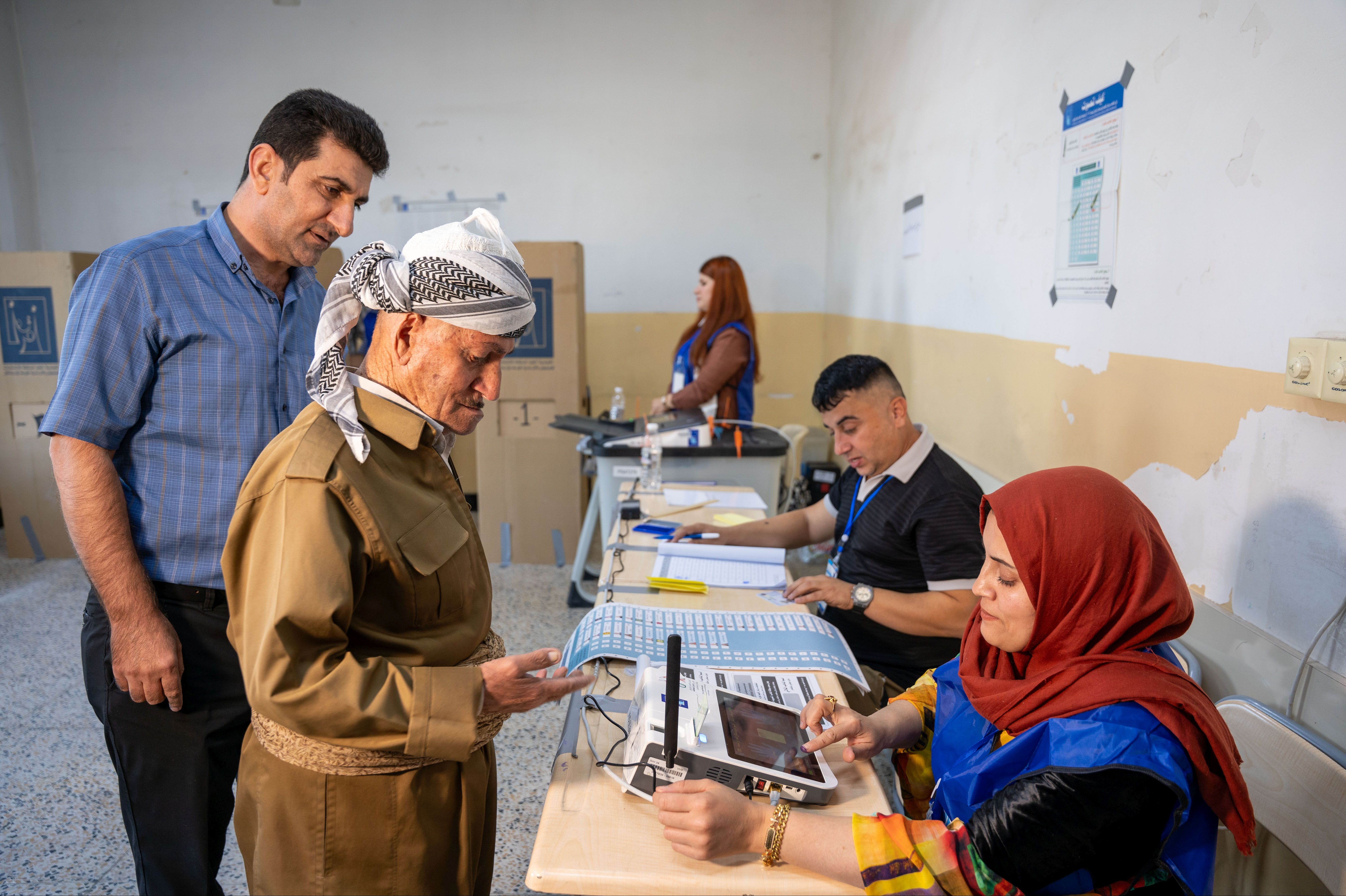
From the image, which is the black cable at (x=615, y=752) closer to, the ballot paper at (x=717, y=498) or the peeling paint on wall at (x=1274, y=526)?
the peeling paint on wall at (x=1274, y=526)

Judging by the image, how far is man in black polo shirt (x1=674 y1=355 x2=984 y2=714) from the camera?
1611mm

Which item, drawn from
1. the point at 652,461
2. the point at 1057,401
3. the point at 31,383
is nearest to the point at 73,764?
the point at 652,461

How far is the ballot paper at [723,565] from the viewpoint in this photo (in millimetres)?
1710

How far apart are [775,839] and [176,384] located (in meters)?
1.16

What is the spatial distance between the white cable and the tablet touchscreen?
0.78m

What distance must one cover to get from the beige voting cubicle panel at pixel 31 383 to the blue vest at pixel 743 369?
2935mm

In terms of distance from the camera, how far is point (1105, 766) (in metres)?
0.82

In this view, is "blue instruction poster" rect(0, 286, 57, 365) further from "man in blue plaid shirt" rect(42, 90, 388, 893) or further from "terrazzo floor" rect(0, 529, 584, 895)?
"man in blue plaid shirt" rect(42, 90, 388, 893)

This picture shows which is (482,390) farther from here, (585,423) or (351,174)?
(585,423)

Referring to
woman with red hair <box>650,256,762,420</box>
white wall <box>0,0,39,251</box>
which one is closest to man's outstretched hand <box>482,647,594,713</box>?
woman with red hair <box>650,256,762,420</box>

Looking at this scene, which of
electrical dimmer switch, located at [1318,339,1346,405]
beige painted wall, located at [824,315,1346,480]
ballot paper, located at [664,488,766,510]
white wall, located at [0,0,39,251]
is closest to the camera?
electrical dimmer switch, located at [1318,339,1346,405]

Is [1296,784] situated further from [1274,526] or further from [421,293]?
[421,293]

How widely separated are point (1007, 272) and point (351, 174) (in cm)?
182

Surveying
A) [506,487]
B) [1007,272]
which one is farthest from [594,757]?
[506,487]
